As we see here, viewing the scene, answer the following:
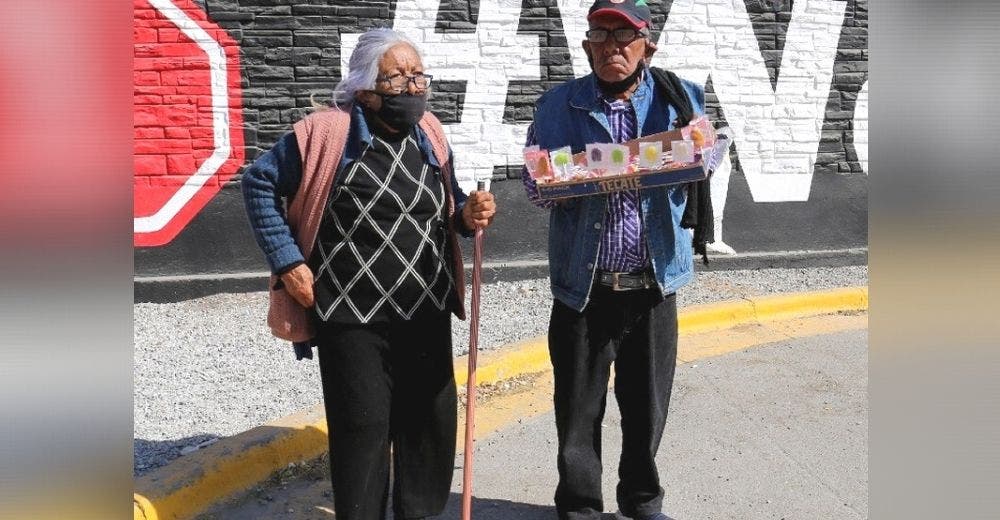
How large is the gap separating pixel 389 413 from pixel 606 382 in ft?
2.92

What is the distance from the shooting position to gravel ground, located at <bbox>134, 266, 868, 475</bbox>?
520cm

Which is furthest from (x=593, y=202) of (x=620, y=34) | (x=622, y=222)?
(x=620, y=34)

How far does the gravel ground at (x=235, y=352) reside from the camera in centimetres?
520

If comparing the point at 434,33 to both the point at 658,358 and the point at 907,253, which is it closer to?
the point at 658,358

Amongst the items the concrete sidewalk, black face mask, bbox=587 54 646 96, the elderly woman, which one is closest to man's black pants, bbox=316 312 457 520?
the elderly woman

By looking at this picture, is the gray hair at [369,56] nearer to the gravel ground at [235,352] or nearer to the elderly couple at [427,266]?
the elderly couple at [427,266]

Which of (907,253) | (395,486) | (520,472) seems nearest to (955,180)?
(907,253)

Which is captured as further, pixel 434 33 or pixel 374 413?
pixel 434 33

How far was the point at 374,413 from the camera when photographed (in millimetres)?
3654

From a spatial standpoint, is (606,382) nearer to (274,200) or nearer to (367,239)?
(367,239)

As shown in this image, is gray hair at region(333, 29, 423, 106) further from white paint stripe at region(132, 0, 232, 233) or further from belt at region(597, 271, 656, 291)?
white paint stripe at region(132, 0, 232, 233)

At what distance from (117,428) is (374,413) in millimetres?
1512

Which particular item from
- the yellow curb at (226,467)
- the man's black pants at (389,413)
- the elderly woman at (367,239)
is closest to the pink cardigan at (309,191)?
the elderly woman at (367,239)

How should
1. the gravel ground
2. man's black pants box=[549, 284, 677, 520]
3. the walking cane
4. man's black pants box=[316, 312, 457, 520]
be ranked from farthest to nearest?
1. the gravel ground
2. man's black pants box=[549, 284, 677, 520]
3. the walking cane
4. man's black pants box=[316, 312, 457, 520]
